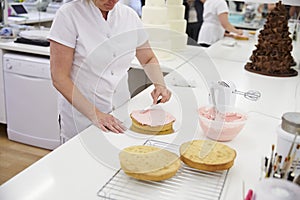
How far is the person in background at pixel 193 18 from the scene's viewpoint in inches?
115

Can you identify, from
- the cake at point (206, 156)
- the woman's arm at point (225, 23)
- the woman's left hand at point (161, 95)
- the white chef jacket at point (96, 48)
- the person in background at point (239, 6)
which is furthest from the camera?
the person in background at point (239, 6)

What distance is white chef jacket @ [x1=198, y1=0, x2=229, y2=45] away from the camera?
118 inches

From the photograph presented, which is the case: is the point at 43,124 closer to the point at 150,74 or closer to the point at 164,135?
the point at 150,74

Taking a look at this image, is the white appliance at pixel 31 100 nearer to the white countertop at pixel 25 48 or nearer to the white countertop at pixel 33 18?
the white countertop at pixel 25 48

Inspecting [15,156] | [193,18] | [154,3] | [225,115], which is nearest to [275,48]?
[154,3]

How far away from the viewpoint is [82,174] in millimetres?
959

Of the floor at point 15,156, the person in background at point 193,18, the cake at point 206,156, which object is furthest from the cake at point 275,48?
the floor at point 15,156

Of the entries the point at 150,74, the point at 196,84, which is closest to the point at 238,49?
the point at 196,84

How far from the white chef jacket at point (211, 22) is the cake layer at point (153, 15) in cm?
83

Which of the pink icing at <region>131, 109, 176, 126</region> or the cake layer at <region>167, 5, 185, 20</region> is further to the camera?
the cake layer at <region>167, 5, 185, 20</region>

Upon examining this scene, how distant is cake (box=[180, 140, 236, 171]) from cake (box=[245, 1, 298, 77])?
4.27 feet

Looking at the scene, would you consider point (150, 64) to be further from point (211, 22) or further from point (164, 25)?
point (211, 22)

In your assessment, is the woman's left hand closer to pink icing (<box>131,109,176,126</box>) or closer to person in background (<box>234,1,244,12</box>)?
pink icing (<box>131,109,176,126</box>)

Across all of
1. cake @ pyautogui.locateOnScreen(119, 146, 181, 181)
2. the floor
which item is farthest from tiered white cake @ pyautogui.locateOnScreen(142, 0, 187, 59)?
cake @ pyautogui.locateOnScreen(119, 146, 181, 181)
